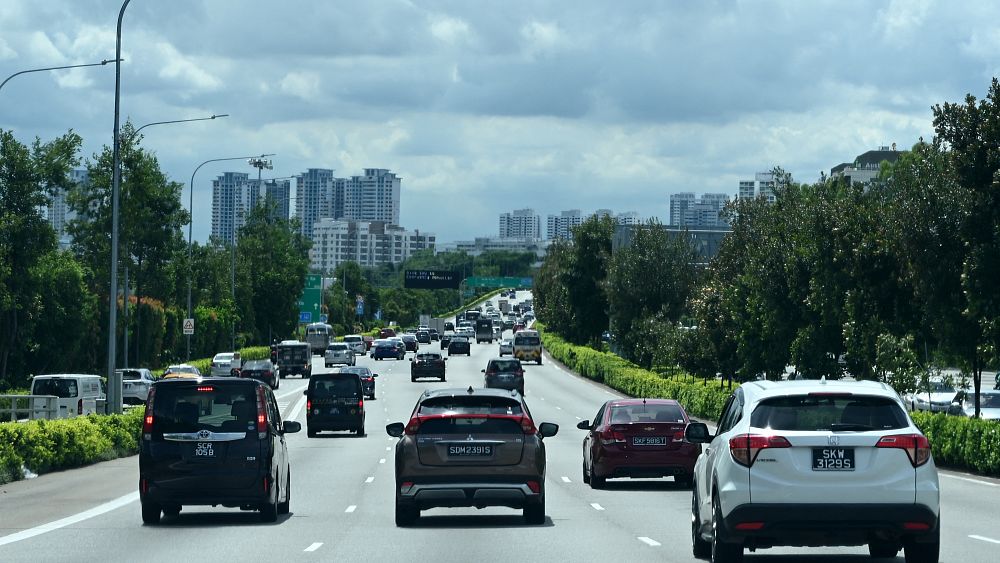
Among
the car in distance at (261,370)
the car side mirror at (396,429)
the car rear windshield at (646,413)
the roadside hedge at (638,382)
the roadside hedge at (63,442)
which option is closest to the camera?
the car side mirror at (396,429)

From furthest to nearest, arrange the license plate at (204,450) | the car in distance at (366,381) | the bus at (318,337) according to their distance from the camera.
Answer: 1. the bus at (318,337)
2. the car in distance at (366,381)
3. the license plate at (204,450)

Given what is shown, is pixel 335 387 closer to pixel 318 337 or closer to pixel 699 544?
pixel 699 544

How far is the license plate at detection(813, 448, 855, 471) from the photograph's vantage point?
1221 cm

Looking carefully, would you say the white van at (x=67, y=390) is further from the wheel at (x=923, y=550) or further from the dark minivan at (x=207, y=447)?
the wheel at (x=923, y=550)

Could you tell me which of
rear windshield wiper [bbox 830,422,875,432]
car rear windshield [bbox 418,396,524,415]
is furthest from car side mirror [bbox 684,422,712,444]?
car rear windshield [bbox 418,396,524,415]

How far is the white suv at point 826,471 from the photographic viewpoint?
40.0ft

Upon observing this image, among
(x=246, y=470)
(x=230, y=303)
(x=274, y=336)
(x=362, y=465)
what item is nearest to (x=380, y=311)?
(x=274, y=336)

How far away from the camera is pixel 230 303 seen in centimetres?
9138

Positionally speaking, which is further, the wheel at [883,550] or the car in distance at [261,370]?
the car in distance at [261,370]

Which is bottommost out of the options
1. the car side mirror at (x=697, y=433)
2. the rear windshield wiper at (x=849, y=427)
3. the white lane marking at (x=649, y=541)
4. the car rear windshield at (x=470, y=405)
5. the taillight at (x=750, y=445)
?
the white lane marking at (x=649, y=541)

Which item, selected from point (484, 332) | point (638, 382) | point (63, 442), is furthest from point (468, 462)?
point (484, 332)

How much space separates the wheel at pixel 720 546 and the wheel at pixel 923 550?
1478 millimetres

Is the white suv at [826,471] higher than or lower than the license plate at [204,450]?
higher

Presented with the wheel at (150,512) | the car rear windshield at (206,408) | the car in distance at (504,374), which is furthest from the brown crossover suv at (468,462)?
the car in distance at (504,374)
